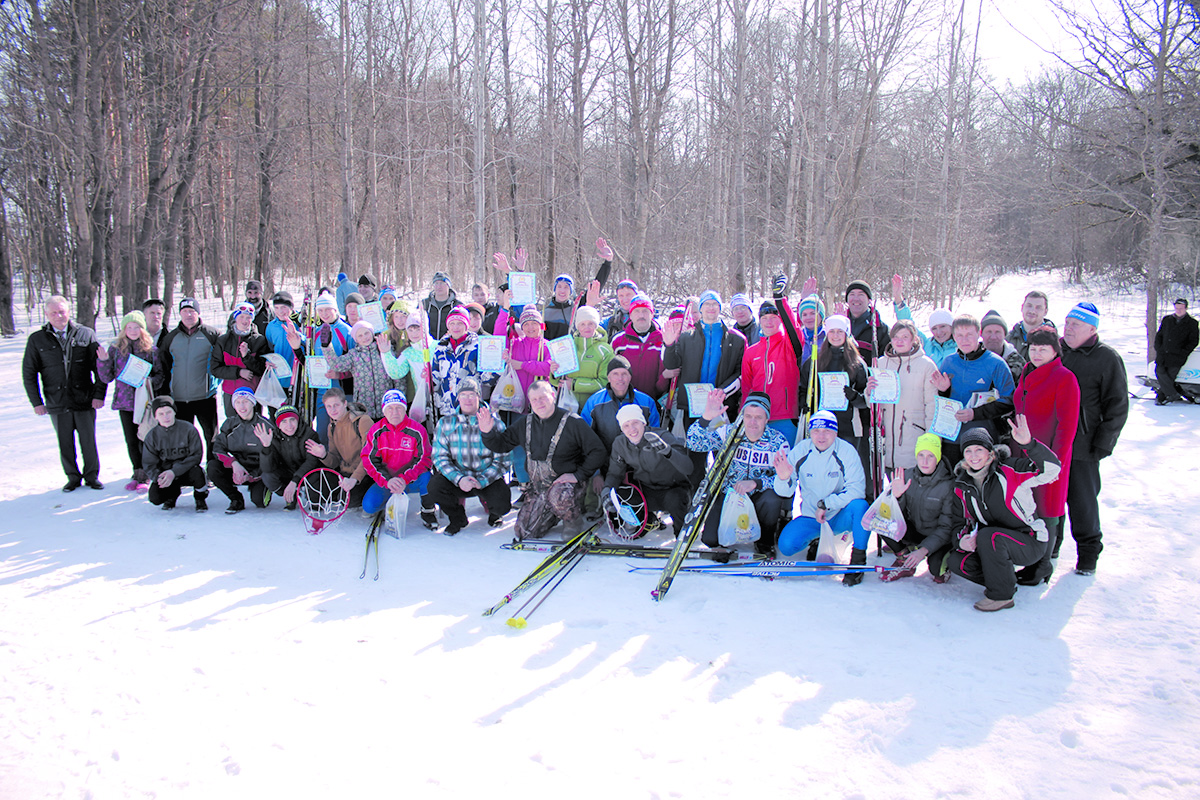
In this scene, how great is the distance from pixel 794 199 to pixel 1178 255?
12.7 metres

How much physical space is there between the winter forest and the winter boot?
6.68 m

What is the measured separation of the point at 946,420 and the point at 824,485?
871mm

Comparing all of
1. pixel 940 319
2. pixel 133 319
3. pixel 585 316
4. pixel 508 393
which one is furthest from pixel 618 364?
pixel 133 319

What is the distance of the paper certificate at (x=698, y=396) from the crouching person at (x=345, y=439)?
266cm

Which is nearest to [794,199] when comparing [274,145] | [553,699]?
[553,699]

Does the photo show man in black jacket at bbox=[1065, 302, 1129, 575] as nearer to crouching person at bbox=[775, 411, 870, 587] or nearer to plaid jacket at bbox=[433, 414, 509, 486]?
crouching person at bbox=[775, 411, 870, 587]

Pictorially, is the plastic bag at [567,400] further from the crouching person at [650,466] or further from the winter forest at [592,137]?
the winter forest at [592,137]

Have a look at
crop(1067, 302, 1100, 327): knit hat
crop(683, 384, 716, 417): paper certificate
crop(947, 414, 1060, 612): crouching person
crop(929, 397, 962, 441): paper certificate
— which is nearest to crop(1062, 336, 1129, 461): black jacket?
crop(1067, 302, 1100, 327): knit hat

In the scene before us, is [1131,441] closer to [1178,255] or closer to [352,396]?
[352,396]

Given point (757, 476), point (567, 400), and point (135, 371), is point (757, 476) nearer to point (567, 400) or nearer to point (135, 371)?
point (567, 400)

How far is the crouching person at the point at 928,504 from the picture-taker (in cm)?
428

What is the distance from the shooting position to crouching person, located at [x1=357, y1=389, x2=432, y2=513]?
5.66m

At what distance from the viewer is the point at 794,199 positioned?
14.6m

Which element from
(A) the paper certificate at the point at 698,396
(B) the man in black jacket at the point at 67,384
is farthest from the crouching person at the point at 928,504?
(B) the man in black jacket at the point at 67,384
